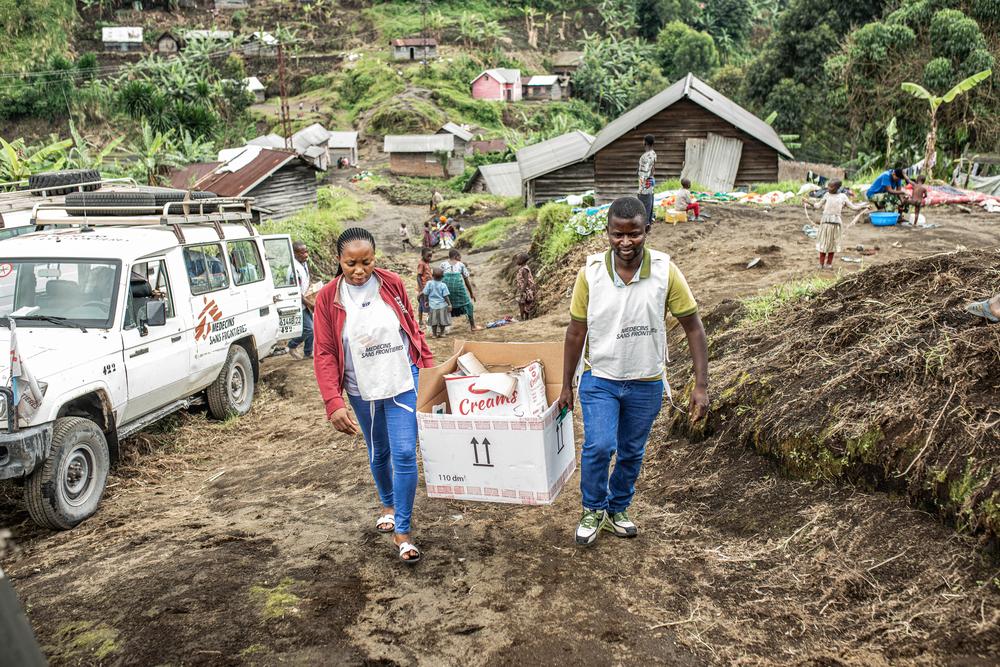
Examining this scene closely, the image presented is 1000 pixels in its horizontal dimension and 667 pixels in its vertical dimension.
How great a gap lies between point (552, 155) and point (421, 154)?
26.2 m

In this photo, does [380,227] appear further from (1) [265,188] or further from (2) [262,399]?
(2) [262,399]

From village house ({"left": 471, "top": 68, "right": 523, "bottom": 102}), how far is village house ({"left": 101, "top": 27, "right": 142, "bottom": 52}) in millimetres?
36427

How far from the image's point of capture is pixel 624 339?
4.14 m

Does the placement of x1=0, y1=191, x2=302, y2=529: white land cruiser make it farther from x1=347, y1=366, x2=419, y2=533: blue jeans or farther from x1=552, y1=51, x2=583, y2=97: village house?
x1=552, y1=51, x2=583, y2=97: village house

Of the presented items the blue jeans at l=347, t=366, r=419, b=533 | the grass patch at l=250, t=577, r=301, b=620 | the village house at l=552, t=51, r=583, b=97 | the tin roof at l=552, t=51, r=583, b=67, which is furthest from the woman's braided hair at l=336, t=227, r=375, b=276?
the tin roof at l=552, t=51, r=583, b=67

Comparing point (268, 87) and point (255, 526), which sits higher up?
point (268, 87)

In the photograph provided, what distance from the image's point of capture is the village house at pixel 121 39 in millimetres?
81938

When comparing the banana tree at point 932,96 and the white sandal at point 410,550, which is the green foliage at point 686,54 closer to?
the banana tree at point 932,96

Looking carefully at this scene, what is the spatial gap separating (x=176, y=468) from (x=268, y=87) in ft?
270

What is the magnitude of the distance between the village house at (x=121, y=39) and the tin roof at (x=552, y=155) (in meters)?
63.7

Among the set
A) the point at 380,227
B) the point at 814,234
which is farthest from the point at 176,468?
the point at 380,227

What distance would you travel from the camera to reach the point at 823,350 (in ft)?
18.3

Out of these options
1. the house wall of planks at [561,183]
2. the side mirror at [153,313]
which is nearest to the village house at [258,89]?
the house wall of planks at [561,183]

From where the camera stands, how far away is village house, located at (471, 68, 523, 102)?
78.2m
